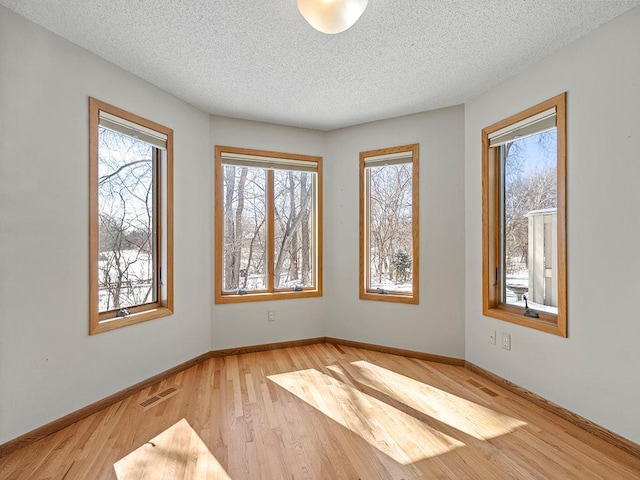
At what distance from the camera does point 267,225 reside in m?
3.52

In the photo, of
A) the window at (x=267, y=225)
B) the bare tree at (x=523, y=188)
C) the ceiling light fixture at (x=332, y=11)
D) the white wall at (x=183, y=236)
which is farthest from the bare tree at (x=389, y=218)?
the ceiling light fixture at (x=332, y=11)

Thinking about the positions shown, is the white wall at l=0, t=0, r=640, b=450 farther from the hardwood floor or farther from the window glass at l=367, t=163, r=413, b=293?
the window glass at l=367, t=163, r=413, b=293

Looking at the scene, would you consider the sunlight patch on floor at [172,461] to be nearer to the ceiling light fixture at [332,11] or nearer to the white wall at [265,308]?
the white wall at [265,308]

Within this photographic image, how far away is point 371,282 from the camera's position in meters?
3.55

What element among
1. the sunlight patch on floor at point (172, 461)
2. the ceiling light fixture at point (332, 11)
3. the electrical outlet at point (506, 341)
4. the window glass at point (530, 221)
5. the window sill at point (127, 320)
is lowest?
the sunlight patch on floor at point (172, 461)

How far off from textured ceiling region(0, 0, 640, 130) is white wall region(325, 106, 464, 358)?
436mm

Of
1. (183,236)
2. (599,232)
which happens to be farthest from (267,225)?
(599,232)

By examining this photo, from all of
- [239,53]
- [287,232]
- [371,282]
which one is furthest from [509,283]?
[239,53]

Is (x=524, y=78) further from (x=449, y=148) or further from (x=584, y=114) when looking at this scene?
(x=449, y=148)

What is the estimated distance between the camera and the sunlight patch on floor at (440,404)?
199 centimetres

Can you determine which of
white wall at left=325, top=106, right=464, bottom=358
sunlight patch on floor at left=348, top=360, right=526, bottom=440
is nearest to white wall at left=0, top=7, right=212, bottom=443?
sunlight patch on floor at left=348, top=360, right=526, bottom=440

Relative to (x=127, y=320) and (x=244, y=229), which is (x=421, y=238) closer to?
(x=244, y=229)

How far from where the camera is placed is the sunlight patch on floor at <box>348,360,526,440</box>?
1.99 meters

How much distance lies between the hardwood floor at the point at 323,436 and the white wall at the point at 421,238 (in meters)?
0.56
